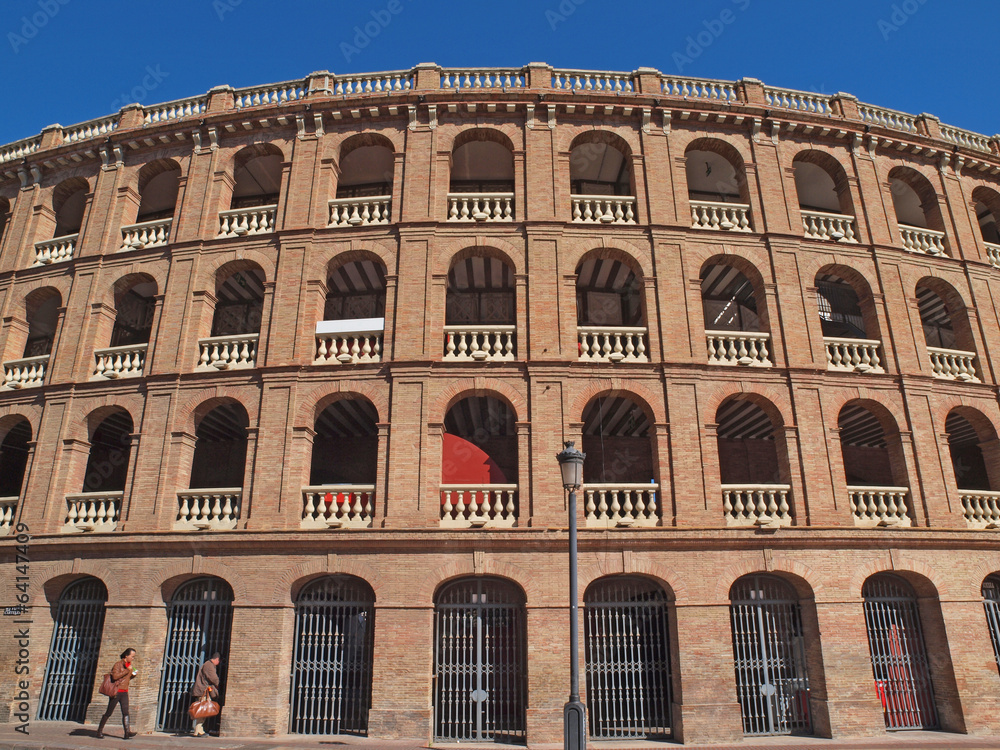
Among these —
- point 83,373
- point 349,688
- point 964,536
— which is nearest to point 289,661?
point 349,688

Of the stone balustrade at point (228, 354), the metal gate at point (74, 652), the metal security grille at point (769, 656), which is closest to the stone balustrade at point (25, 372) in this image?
the stone balustrade at point (228, 354)

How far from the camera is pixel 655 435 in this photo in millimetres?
14242

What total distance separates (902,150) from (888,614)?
12648 millimetres

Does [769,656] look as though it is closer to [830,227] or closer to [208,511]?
[830,227]

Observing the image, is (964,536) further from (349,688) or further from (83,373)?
(83,373)

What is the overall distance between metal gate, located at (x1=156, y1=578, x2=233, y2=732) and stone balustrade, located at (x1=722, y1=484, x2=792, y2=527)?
10.9 metres

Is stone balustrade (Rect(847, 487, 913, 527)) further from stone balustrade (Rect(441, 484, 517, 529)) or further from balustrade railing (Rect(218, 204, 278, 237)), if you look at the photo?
balustrade railing (Rect(218, 204, 278, 237))

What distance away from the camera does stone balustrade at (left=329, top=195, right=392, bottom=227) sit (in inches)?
637

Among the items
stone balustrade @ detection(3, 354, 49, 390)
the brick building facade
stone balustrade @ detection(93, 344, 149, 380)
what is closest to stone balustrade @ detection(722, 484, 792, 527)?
the brick building facade

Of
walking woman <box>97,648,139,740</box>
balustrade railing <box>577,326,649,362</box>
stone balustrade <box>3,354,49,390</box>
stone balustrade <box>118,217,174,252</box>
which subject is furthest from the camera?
stone balustrade <box>118,217,174,252</box>

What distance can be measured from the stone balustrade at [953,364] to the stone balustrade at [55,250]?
23.0 metres

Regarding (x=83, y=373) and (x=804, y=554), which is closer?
(x=804, y=554)

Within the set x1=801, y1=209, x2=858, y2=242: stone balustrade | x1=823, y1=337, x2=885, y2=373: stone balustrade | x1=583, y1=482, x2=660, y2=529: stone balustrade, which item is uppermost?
x1=801, y1=209, x2=858, y2=242: stone balustrade

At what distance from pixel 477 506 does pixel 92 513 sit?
894cm
